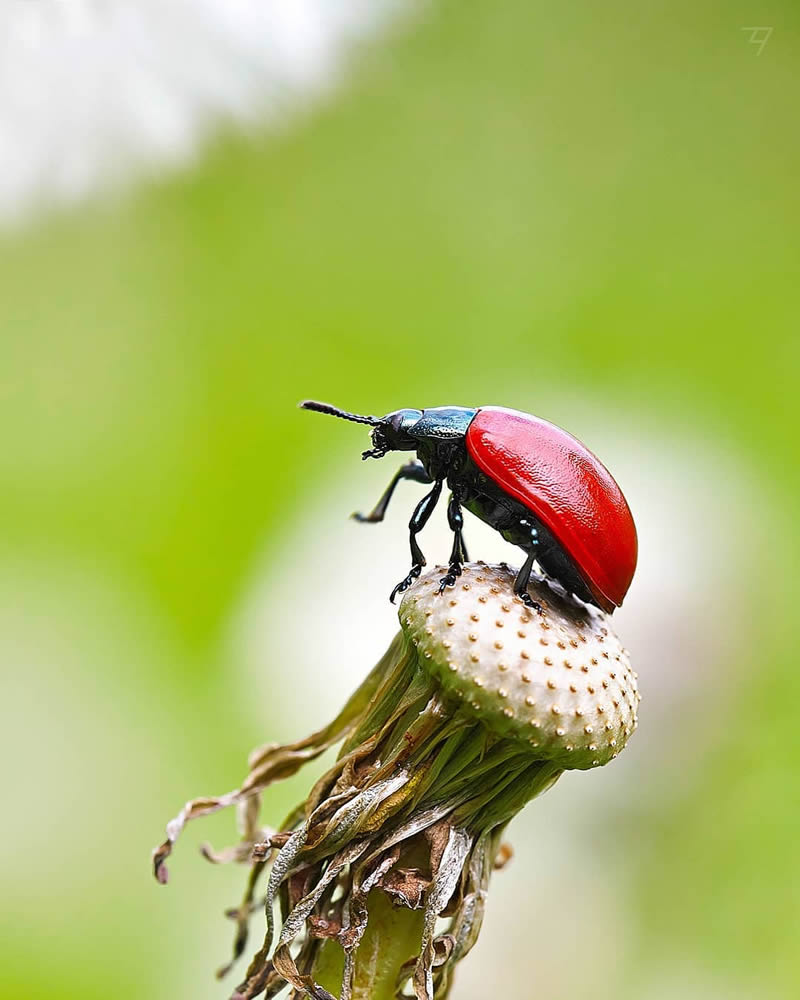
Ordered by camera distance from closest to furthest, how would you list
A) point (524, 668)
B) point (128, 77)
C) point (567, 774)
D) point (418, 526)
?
point (524, 668)
point (418, 526)
point (567, 774)
point (128, 77)

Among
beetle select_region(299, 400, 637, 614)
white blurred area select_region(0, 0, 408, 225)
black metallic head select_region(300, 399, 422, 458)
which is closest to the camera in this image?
beetle select_region(299, 400, 637, 614)

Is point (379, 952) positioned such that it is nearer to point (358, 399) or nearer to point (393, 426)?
point (393, 426)

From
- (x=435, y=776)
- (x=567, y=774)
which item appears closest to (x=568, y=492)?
(x=435, y=776)

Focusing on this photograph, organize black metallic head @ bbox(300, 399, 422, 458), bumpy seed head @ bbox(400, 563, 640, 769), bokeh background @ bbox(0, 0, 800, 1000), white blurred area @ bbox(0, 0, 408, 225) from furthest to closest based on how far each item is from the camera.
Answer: white blurred area @ bbox(0, 0, 408, 225) → bokeh background @ bbox(0, 0, 800, 1000) → black metallic head @ bbox(300, 399, 422, 458) → bumpy seed head @ bbox(400, 563, 640, 769)

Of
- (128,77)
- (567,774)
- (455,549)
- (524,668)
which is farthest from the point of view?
(128,77)

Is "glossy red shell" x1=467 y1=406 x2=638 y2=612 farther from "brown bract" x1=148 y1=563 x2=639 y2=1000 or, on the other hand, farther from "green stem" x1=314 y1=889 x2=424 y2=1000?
"green stem" x1=314 y1=889 x2=424 y2=1000

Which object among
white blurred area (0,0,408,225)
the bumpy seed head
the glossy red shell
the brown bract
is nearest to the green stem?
the brown bract

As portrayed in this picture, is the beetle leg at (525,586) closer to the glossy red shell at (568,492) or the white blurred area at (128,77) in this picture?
the glossy red shell at (568,492)
